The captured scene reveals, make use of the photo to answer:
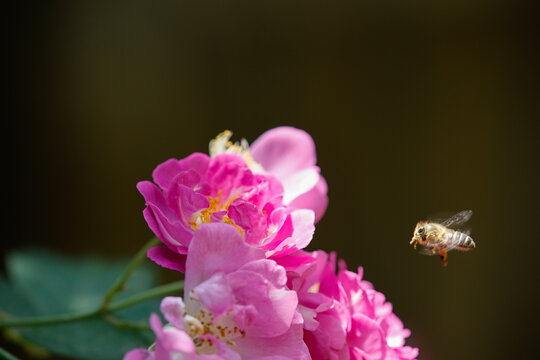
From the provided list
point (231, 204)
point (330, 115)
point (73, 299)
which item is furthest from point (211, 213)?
point (330, 115)

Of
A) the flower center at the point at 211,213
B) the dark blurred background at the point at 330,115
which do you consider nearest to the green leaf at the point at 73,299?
the flower center at the point at 211,213

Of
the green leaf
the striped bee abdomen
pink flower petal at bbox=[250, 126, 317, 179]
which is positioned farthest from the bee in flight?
the green leaf

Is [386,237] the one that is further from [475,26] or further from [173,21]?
[173,21]

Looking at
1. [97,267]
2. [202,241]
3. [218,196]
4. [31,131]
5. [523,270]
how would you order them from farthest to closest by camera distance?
[523,270]
[31,131]
[97,267]
[218,196]
[202,241]

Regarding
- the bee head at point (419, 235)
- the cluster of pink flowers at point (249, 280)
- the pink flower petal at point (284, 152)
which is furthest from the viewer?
the pink flower petal at point (284, 152)

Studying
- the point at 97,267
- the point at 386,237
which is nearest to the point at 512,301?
the point at 386,237

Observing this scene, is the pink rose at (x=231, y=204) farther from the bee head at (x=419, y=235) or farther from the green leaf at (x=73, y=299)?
the green leaf at (x=73, y=299)

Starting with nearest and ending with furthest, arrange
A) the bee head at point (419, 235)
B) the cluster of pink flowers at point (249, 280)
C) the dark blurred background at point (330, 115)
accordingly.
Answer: the cluster of pink flowers at point (249, 280) → the bee head at point (419, 235) → the dark blurred background at point (330, 115)
